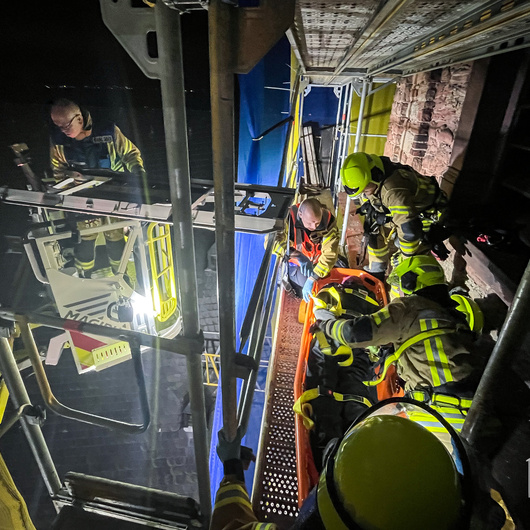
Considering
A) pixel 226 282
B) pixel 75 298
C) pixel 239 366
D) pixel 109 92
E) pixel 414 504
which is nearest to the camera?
pixel 414 504

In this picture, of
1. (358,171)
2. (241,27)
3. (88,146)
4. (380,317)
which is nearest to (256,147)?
(358,171)

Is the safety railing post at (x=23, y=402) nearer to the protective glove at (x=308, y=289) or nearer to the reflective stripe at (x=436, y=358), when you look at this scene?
the reflective stripe at (x=436, y=358)

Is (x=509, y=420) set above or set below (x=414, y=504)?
below

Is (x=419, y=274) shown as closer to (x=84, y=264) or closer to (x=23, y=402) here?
(x=23, y=402)

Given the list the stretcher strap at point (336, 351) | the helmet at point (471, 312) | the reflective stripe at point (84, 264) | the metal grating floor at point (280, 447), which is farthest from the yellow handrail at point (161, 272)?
the helmet at point (471, 312)

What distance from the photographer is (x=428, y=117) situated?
5109 millimetres

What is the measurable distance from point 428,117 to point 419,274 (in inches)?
135

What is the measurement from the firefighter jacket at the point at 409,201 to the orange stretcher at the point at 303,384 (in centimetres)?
94

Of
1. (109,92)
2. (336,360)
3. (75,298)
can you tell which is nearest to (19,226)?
(109,92)

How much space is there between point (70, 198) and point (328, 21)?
8.69 feet

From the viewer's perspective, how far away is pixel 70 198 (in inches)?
79.9

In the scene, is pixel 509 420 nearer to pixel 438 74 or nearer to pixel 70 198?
pixel 70 198

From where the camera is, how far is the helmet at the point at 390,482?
870mm

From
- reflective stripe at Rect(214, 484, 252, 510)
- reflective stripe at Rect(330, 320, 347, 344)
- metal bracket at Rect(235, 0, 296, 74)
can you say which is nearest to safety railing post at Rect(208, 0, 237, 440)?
metal bracket at Rect(235, 0, 296, 74)
